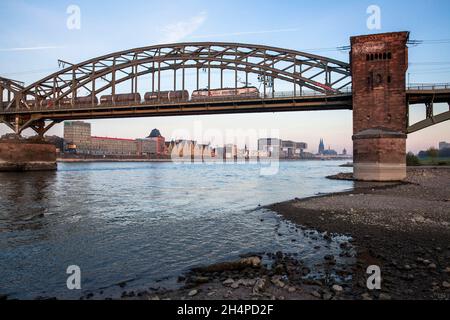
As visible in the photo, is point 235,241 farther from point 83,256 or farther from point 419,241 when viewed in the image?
point 419,241

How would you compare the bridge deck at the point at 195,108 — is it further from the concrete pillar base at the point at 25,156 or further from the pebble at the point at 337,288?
the pebble at the point at 337,288

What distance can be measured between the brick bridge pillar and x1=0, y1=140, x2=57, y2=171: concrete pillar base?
6120 cm

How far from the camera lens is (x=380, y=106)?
3994 cm

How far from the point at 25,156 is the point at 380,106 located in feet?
213

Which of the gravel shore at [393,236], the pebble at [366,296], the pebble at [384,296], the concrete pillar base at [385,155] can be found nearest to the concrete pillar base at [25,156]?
the gravel shore at [393,236]

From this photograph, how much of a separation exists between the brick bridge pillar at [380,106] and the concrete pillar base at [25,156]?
201ft

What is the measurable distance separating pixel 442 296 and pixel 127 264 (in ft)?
27.2

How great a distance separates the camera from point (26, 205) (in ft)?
73.4

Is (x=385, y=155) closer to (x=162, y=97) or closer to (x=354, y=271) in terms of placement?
(x=354, y=271)

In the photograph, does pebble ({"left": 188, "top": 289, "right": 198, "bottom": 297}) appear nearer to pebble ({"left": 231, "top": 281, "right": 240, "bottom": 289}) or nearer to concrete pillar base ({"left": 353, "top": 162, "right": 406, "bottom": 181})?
pebble ({"left": 231, "top": 281, "right": 240, "bottom": 289})

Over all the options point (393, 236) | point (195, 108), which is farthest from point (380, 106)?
point (393, 236)

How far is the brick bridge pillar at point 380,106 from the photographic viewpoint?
38406 mm

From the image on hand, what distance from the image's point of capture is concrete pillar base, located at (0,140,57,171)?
60678mm
